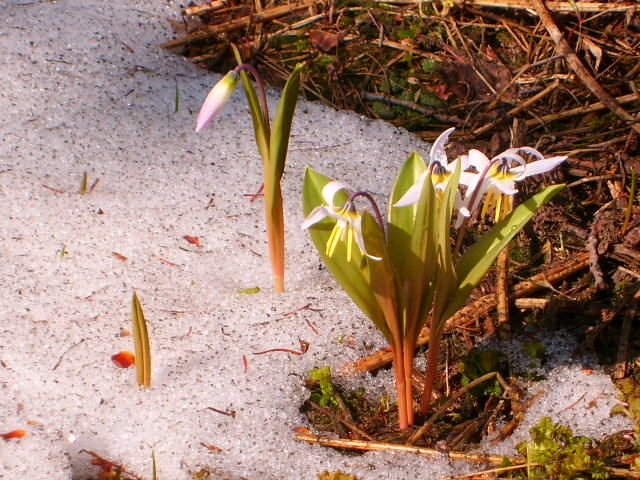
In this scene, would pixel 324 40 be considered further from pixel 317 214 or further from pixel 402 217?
pixel 317 214

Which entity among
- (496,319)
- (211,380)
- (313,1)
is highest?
(313,1)

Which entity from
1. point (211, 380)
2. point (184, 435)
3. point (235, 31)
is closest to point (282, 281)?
point (211, 380)

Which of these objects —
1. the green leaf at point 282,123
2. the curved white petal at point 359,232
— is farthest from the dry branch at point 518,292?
the curved white petal at point 359,232

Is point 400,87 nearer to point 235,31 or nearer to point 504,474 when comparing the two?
point 235,31

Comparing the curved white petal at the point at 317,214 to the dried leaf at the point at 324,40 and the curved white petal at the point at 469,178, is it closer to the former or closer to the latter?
the curved white petal at the point at 469,178

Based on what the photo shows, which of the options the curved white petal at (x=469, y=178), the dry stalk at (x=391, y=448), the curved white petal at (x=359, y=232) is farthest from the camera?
the dry stalk at (x=391, y=448)

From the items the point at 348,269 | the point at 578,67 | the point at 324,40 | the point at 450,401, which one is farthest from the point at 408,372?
the point at 324,40

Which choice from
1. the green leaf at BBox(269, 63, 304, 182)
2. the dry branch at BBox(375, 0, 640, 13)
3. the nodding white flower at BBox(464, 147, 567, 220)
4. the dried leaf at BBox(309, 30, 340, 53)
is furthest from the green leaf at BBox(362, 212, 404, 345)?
the dry branch at BBox(375, 0, 640, 13)
